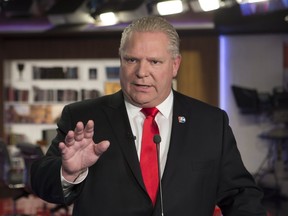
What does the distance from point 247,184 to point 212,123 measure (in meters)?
0.24

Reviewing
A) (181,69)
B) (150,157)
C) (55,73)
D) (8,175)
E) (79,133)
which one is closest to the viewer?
(79,133)

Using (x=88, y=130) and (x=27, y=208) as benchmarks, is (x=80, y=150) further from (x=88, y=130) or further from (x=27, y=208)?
(x=27, y=208)

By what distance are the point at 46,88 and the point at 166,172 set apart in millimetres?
8024

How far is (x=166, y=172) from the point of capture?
1803 mm

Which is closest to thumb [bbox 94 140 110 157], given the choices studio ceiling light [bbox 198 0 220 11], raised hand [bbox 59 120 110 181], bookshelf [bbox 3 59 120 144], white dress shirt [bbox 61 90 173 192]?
raised hand [bbox 59 120 110 181]

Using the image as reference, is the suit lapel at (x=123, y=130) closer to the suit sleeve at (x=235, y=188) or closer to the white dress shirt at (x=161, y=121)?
the white dress shirt at (x=161, y=121)

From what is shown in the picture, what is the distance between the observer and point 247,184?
6.15 ft

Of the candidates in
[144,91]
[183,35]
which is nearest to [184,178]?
[144,91]

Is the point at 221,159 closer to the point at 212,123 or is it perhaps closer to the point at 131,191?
the point at 212,123

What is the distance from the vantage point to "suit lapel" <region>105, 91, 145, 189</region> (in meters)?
1.79

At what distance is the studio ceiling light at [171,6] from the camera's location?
24.2ft

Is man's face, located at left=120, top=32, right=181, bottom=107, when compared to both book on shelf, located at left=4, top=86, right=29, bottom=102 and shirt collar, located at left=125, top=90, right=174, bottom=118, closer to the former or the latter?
shirt collar, located at left=125, top=90, right=174, bottom=118

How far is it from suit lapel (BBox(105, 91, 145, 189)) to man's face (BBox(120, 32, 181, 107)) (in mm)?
80

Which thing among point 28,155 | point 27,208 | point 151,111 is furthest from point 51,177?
point 27,208
